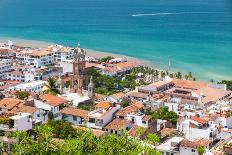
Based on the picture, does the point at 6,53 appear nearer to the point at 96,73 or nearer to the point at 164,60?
the point at 96,73

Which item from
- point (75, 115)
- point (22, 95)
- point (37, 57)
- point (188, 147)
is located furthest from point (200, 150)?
point (37, 57)

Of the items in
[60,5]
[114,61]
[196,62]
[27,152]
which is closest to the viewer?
[27,152]

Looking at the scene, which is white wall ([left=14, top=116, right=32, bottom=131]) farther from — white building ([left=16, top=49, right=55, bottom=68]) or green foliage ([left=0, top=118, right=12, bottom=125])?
white building ([left=16, top=49, right=55, bottom=68])

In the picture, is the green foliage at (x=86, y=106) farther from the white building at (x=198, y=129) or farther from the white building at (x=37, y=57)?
the white building at (x=37, y=57)

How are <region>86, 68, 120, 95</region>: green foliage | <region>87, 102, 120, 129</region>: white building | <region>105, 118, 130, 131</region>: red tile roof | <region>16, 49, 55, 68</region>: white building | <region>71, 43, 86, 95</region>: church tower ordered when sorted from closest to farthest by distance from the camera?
<region>105, 118, 130, 131</region>: red tile roof
<region>87, 102, 120, 129</region>: white building
<region>71, 43, 86, 95</region>: church tower
<region>86, 68, 120, 95</region>: green foliage
<region>16, 49, 55, 68</region>: white building

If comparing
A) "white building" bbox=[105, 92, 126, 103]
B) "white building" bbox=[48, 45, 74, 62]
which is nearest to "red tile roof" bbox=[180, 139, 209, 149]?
"white building" bbox=[105, 92, 126, 103]

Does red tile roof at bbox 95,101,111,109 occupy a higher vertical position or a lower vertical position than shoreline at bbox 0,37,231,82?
lower

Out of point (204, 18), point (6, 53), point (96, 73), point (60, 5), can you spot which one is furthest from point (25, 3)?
point (96, 73)

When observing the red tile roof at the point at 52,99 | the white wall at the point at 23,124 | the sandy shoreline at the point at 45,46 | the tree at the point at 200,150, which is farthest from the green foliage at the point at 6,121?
the sandy shoreline at the point at 45,46
